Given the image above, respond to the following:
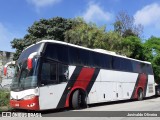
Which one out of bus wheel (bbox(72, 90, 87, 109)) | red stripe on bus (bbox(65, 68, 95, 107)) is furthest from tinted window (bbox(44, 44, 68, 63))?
bus wheel (bbox(72, 90, 87, 109))

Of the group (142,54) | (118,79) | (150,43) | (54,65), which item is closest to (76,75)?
(54,65)

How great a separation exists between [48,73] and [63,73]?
111cm

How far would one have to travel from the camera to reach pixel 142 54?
33.1m

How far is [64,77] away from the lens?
577 inches

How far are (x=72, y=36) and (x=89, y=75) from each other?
14.0 m

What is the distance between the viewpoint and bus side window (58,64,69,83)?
1439 centimetres

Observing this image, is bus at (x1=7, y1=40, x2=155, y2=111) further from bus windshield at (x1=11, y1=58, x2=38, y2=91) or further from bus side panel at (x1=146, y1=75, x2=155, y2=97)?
bus side panel at (x1=146, y1=75, x2=155, y2=97)

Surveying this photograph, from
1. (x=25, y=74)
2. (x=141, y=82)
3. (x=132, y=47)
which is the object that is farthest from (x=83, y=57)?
(x=132, y=47)

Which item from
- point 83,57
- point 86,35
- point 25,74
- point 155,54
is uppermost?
point 86,35

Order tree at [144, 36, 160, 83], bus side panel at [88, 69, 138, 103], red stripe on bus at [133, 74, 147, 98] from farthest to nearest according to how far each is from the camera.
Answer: tree at [144, 36, 160, 83]
red stripe on bus at [133, 74, 147, 98]
bus side panel at [88, 69, 138, 103]

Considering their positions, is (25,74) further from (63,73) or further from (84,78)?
(84,78)

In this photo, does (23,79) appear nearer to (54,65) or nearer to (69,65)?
(54,65)

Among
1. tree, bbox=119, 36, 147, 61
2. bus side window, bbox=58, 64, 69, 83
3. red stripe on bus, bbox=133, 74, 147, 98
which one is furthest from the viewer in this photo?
tree, bbox=119, 36, 147, 61

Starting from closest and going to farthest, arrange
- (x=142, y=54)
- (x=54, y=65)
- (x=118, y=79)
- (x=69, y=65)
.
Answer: (x=54, y=65)
(x=69, y=65)
(x=118, y=79)
(x=142, y=54)
